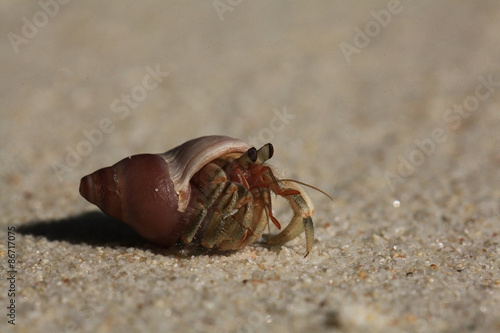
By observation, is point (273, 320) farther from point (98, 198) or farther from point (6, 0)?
point (6, 0)

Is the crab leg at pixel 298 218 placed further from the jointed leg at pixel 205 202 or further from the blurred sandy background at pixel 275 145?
the jointed leg at pixel 205 202

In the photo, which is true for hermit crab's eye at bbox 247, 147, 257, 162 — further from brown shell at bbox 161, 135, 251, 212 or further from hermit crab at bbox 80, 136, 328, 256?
brown shell at bbox 161, 135, 251, 212

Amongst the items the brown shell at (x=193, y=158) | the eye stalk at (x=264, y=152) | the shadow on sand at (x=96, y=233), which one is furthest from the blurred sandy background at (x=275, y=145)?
the eye stalk at (x=264, y=152)

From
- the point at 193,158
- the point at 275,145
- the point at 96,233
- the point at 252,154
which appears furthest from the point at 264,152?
the point at 275,145

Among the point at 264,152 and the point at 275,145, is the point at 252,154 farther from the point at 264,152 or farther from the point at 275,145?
the point at 275,145

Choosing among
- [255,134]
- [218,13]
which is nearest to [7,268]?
[255,134]

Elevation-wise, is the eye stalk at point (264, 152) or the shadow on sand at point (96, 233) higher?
the eye stalk at point (264, 152)
